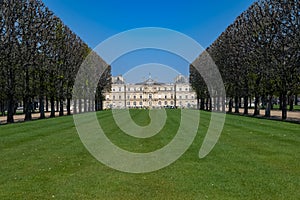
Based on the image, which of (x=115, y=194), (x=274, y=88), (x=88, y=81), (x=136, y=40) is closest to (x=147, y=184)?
(x=115, y=194)

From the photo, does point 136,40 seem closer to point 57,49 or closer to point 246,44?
point 246,44

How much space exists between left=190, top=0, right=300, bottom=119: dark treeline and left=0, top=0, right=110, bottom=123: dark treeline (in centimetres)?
2569

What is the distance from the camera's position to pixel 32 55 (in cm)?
4112

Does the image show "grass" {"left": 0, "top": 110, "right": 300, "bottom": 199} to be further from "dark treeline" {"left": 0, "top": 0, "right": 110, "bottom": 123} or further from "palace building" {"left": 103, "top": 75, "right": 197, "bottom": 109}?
"palace building" {"left": 103, "top": 75, "right": 197, "bottom": 109}

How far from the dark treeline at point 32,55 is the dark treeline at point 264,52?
25.7 m

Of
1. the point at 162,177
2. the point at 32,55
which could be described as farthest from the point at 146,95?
the point at 162,177

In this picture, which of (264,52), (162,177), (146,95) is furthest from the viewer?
(146,95)

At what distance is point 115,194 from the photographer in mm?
8367

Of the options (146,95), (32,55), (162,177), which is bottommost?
(162,177)

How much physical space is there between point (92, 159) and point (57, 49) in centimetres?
4151

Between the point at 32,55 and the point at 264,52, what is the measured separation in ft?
88.3

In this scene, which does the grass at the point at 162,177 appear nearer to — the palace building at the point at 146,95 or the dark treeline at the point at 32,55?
the dark treeline at the point at 32,55

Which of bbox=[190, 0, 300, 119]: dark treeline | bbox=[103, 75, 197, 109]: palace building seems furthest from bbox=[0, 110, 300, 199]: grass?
bbox=[103, 75, 197, 109]: palace building

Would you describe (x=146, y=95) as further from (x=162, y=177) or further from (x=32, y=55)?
(x=162, y=177)
